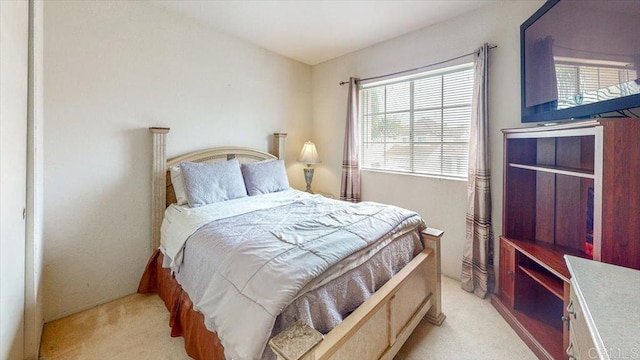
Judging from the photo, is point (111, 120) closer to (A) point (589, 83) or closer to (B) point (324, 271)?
(B) point (324, 271)

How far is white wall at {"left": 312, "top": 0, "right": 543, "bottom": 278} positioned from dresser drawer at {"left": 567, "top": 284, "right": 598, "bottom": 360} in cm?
153

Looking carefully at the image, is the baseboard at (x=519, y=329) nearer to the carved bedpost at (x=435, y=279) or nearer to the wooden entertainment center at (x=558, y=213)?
the wooden entertainment center at (x=558, y=213)

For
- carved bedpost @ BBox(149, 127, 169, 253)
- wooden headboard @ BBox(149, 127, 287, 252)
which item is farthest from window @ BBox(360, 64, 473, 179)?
carved bedpost @ BBox(149, 127, 169, 253)

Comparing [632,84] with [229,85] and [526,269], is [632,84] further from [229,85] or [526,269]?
[229,85]

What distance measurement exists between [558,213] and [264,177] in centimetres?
255

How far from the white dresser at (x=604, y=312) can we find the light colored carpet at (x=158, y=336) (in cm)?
88

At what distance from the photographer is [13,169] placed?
123cm

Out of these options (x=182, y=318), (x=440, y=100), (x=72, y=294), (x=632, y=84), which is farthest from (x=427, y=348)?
(x=72, y=294)

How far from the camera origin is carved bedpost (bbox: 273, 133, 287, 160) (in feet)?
11.5

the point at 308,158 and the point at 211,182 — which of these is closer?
the point at 211,182

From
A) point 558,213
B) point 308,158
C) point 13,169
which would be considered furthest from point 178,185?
point 558,213

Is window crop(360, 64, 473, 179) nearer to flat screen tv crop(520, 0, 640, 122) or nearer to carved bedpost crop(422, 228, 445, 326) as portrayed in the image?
flat screen tv crop(520, 0, 640, 122)

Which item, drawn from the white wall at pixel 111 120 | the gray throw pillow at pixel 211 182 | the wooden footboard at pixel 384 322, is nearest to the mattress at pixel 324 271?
the wooden footboard at pixel 384 322

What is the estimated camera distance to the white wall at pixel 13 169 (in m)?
1.10
